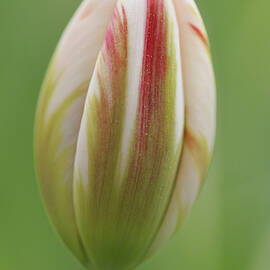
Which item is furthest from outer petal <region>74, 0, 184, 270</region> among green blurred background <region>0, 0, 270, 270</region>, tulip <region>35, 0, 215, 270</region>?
green blurred background <region>0, 0, 270, 270</region>

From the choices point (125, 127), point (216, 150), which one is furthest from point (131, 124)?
point (216, 150)

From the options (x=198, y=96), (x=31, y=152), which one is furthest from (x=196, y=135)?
(x=31, y=152)

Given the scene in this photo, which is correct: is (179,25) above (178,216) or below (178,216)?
above

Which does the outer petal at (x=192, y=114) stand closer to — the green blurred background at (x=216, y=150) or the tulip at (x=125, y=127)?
the tulip at (x=125, y=127)

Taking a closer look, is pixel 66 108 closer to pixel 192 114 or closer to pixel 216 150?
pixel 192 114

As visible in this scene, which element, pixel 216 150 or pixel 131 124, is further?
pixel 216 150

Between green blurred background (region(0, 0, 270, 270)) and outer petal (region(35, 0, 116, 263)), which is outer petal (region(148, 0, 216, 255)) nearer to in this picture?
outer petal (region(35, 0, 116, 263))

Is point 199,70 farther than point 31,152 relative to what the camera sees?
No

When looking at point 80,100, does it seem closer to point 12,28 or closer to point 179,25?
point 179,25
